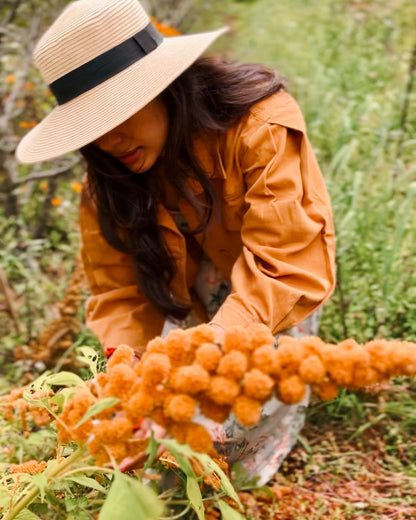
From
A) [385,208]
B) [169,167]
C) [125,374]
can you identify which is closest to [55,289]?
[169,167]

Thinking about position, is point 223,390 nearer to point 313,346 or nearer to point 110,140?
point 313,346

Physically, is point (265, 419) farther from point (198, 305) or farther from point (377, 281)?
point (377, 281)

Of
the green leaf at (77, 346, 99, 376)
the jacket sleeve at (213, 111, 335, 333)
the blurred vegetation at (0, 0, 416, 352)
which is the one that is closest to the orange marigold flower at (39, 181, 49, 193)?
the blurred vegetation at (0, 0, 416, 352)

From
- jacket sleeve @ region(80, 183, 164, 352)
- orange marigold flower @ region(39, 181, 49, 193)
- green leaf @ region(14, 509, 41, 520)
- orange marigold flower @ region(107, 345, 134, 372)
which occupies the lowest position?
orange marigold flower @ region(39, 181, 49, 193)

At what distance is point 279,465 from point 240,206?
78 cm

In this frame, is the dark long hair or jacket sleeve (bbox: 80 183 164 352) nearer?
the dark long hair

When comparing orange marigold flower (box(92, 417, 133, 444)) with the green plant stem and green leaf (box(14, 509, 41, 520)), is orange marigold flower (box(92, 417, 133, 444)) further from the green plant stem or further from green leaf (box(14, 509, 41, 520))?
green leaf (box(14, 509, 41, 520))

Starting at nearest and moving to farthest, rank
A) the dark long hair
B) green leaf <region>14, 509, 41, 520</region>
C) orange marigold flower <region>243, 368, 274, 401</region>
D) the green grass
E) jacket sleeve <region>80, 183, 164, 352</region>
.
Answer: orange marigold flower <region>243, 368, 274, 401</region> → green leaf <region>14, 509, 41, 520</region> → the dark long hair → jacket sleeve <region>80, 183, 164, 352</region> → the green grass

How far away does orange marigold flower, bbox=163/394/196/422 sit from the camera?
768mm

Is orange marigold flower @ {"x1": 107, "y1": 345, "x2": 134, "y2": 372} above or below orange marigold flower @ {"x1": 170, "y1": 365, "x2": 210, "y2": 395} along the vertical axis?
below

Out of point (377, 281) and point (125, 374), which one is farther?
point (377, 281)

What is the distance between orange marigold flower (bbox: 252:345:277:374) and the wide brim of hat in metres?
0.72

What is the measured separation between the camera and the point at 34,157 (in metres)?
1.50

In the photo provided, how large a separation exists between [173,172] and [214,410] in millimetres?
984
